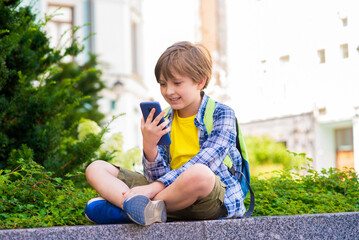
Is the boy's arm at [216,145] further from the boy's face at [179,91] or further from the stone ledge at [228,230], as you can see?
the stone ledge at [228,230]

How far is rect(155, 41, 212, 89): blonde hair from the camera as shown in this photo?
10.5 feet

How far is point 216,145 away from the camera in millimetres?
3084

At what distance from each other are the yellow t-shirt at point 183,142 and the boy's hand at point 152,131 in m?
0.23

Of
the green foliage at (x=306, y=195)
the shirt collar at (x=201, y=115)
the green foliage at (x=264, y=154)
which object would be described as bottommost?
the green foliage at (x=264, y=154)

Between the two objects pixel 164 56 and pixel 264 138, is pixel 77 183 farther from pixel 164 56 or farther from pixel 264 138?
pixel 264 138

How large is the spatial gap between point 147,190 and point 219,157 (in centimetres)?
51

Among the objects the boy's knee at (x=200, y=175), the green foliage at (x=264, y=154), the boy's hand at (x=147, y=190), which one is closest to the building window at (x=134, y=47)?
the green foliage at (x=264, y=154)

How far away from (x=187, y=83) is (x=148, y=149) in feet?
1.57

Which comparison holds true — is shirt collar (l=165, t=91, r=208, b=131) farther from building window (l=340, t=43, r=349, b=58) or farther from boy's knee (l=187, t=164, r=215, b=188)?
building window (l=340, t=43, r=349, b=58)

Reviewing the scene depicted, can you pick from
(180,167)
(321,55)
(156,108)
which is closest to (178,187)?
(180,167)

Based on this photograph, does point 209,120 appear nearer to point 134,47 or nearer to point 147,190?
point 147,190

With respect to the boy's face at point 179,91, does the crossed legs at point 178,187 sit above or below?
below

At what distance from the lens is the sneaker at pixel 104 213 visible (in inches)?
111

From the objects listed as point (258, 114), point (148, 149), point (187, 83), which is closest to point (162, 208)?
point (148, 149)
